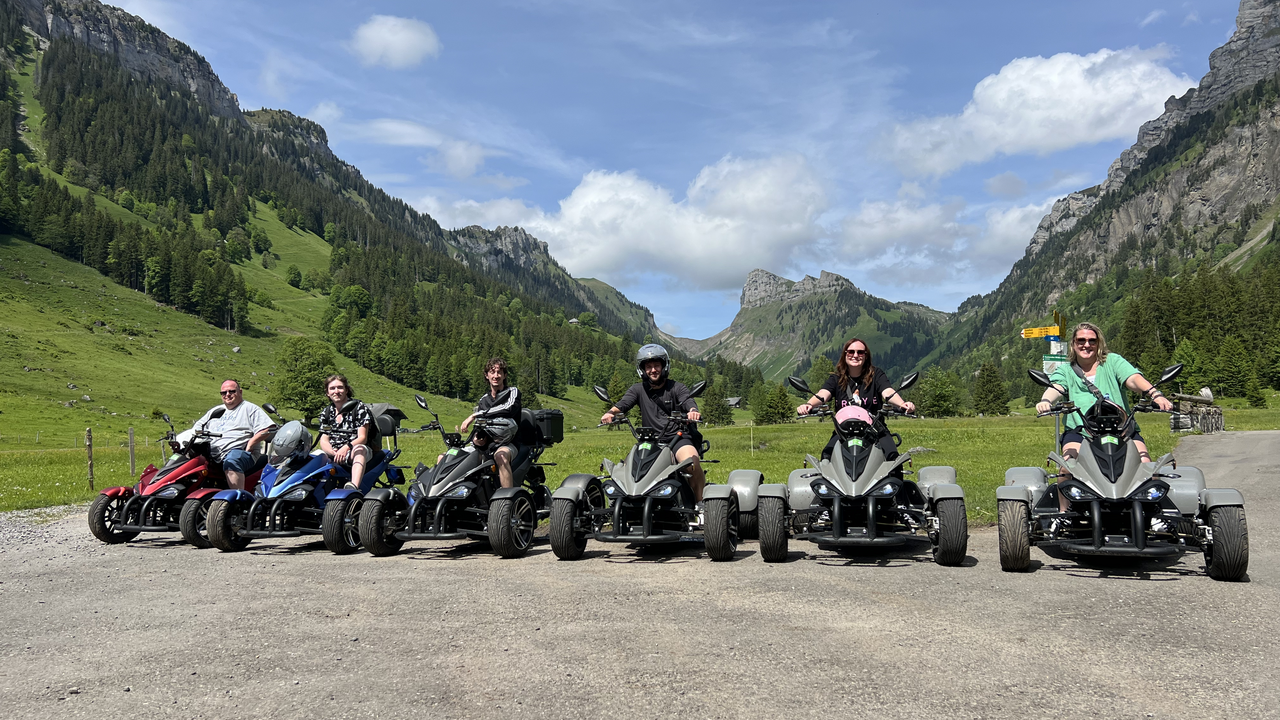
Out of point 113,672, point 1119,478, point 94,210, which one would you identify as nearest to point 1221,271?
point 1119,478

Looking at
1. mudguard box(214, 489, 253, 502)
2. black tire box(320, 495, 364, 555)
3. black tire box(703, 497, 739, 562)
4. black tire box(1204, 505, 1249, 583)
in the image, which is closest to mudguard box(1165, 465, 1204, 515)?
black tire box(1204, 505, 1249, 583)

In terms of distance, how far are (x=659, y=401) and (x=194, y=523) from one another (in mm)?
6519

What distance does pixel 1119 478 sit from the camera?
290 inches

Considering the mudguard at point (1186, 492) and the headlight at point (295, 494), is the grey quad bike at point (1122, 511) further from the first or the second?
the headlight at point (295, 494)

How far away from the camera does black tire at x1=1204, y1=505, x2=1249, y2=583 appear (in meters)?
7.00

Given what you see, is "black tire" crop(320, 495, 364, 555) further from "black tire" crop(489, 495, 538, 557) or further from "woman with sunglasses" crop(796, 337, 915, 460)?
"woman with sunglasses" crop(796, 337, 915, 460)

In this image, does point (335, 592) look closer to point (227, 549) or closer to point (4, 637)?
point (4, 637)

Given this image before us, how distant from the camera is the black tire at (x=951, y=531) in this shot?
806cm

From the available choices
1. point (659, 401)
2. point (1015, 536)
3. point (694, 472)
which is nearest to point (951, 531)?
point (1015, 536)

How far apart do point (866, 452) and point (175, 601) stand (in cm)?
703

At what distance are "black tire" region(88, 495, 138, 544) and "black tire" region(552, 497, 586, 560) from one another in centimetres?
663

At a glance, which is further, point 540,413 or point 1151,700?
point 540,413

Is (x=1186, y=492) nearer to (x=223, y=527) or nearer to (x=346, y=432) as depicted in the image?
(x=346, y=432)

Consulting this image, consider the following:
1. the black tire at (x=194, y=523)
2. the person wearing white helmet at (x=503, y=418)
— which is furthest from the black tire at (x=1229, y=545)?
the black tire at (x=194, y=523)
